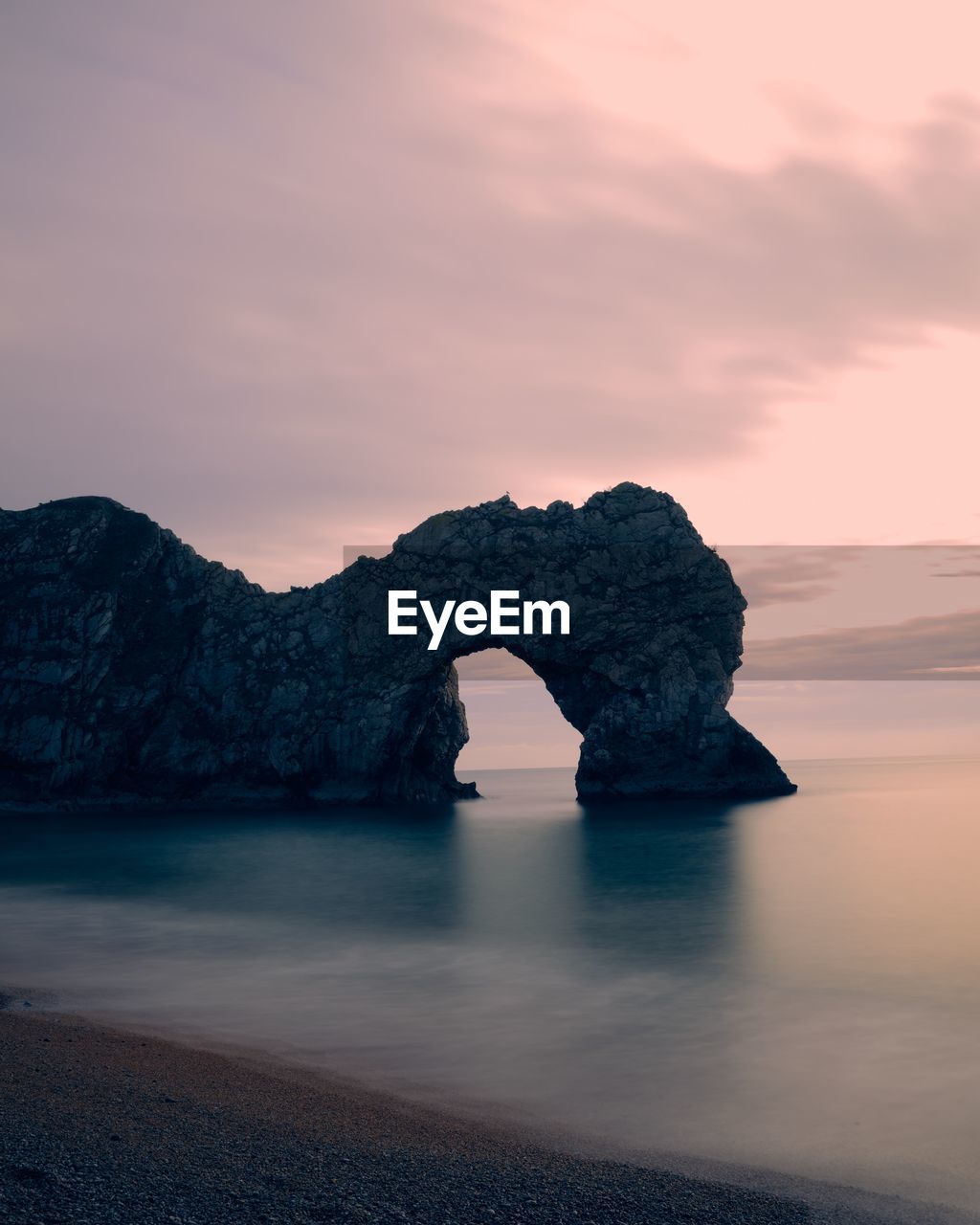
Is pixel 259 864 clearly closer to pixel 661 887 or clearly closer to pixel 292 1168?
pixel 661 887

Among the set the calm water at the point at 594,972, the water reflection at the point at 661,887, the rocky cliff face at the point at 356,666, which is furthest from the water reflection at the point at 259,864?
the rocky cliff face at the point at 356,666

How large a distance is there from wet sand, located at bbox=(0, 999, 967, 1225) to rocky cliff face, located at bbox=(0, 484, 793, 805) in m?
60.5

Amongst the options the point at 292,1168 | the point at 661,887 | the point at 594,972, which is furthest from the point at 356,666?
the point at 292,1168

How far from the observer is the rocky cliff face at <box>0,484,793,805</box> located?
71562mm

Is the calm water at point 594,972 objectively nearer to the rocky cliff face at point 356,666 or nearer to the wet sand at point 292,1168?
the wet sand at point 292,1168

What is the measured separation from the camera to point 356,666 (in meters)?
74.4

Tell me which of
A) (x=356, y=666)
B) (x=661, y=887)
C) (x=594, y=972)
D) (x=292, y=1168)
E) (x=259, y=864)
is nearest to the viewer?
(x=292, y=1168)

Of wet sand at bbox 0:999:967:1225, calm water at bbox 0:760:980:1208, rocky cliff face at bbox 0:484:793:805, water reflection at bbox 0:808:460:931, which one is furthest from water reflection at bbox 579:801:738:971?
wet sand at bbox 0:999:967:1225

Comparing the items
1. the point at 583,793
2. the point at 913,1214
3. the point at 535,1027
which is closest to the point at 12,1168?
the point at 913,1214

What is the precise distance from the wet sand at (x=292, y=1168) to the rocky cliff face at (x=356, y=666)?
60.5m

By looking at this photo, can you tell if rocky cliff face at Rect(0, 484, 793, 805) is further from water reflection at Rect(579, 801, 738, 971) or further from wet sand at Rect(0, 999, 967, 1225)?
wet sand at Rect(0, 999, 967, 1225)

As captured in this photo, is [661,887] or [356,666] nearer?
[661,887]

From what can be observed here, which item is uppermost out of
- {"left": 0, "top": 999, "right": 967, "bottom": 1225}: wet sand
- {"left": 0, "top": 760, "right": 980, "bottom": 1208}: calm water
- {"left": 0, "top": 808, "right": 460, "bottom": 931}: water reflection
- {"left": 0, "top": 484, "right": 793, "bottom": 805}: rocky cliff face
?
{"left": 0, "top": 484, "right": 793, "bottom": 805}: rocky cliff face

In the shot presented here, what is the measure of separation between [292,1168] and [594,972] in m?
13.7
